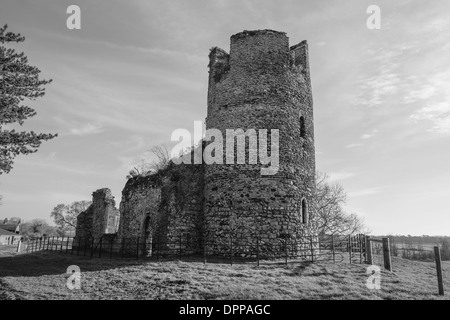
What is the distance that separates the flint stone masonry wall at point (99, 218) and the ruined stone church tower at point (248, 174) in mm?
7647

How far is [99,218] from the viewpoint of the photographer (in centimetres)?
2625

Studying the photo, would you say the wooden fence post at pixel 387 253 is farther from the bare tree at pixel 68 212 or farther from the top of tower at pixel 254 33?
the bare tree at pixel 68 212

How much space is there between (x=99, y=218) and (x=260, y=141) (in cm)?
1573

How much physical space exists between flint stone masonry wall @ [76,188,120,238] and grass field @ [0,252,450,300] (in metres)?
11.3

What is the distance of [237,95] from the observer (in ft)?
57.3

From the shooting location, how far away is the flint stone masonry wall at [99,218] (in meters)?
25.9

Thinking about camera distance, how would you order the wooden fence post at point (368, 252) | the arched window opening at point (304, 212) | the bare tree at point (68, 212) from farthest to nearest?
1. the bare tree at point (68, 212)
2. the arched window opening at point (304, 212)
3. the wooden fence post at point (368, 252)

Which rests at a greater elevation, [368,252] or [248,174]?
[248,174]

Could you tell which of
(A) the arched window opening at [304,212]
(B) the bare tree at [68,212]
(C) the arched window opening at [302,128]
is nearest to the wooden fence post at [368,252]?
(A) the arched window opening at [304,212]

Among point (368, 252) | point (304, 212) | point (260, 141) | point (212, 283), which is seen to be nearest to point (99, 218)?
point (260, 141)

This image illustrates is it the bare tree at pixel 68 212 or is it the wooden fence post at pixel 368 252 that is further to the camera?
the bare tree at pixel 68 212

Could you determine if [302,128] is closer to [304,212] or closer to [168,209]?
[304,212]

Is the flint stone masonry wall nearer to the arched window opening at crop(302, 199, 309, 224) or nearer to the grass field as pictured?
the grass field

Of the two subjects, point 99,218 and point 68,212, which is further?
point 68,212
